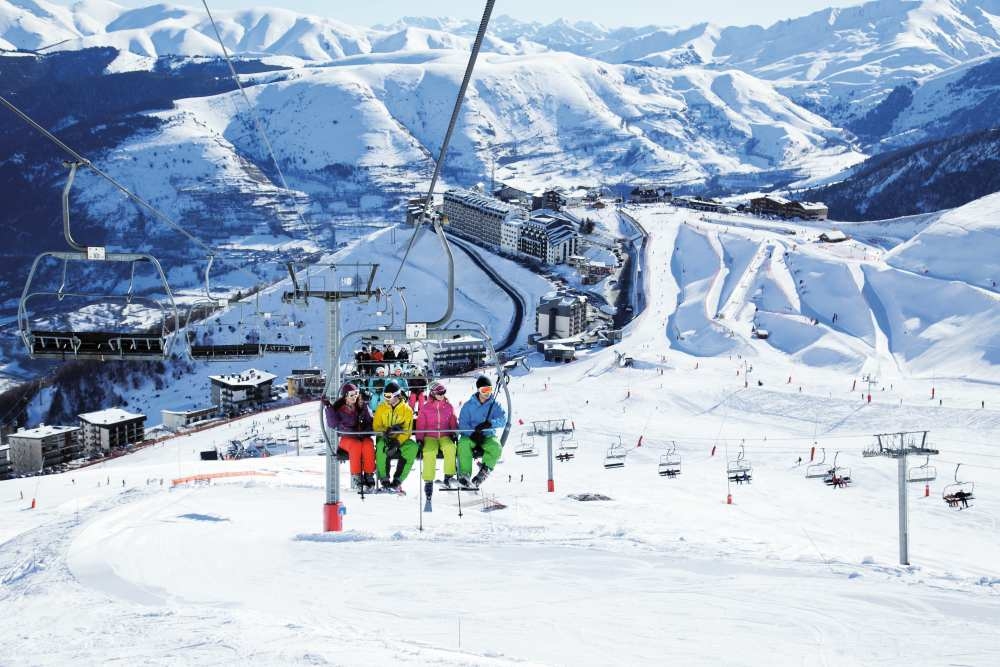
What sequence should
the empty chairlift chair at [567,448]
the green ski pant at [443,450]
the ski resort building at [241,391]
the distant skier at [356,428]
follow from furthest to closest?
the ski resort building at [241,391]
the empty chairlift chair at [567,448]
the distant skier at [356,428]
the green ski pant at [443,450]

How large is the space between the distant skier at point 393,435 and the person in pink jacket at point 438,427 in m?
0.17

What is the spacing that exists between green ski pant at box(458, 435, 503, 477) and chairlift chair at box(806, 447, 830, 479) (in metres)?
16.0

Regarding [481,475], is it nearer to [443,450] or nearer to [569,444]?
[443,450]

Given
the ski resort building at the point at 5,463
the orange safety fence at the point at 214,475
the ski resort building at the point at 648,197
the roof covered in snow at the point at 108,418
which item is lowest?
the ski resort building at the point at 5,463

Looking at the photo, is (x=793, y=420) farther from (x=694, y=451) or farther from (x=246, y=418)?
(x=246, y=418)

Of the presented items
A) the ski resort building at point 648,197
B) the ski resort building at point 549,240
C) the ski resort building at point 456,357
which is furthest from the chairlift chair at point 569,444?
the ski resort building at point 648,197

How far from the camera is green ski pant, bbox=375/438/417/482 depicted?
34.7ft

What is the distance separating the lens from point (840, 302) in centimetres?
5025

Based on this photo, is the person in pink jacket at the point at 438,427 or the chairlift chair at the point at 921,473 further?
the chairlift chair at the point at 921,473

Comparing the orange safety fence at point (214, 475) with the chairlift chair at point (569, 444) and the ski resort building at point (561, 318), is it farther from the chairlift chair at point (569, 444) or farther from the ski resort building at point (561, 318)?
the ski resort building at point (561, 318)

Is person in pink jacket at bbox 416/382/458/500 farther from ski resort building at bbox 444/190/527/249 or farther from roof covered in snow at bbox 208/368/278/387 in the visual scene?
ski resort building at bbox 444/190/527/249

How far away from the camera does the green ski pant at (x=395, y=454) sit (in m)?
10.6

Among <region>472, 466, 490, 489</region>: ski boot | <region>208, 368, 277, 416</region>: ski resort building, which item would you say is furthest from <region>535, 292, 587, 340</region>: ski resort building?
<region>472, 466, 490, 489</region>: ski boot

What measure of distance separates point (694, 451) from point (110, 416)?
32.7 metres
